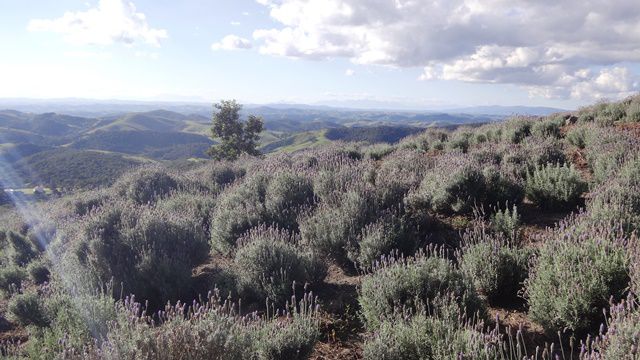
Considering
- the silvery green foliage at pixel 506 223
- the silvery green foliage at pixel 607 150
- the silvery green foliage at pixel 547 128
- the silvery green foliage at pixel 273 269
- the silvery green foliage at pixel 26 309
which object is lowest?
the silvery green foliage at pixel 26 309

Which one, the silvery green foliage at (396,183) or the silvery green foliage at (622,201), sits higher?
the silvery green foliage at (622,201)

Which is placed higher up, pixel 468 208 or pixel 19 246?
pixel 468 208

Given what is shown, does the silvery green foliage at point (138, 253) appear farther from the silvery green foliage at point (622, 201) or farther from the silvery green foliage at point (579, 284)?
the silvery green foliage at point (622, 201)

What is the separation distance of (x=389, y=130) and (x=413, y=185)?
18041cm

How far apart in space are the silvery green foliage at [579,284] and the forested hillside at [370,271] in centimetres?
2

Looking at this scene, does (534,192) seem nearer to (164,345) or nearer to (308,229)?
(308,229)

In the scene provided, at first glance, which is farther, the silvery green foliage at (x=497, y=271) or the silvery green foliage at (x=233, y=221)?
the silvery green foliage at (x=233, y=221)

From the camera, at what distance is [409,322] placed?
397 centimetres

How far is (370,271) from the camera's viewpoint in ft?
19.7

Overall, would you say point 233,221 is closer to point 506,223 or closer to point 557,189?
point 506,223

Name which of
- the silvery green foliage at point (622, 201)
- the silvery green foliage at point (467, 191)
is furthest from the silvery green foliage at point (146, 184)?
the silvery green foliage at point (622, 201)

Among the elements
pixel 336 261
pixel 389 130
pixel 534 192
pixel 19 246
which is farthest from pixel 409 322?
pixel 389 130

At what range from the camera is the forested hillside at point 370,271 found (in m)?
3.57

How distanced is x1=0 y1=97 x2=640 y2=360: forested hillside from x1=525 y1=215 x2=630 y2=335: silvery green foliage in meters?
0.02
